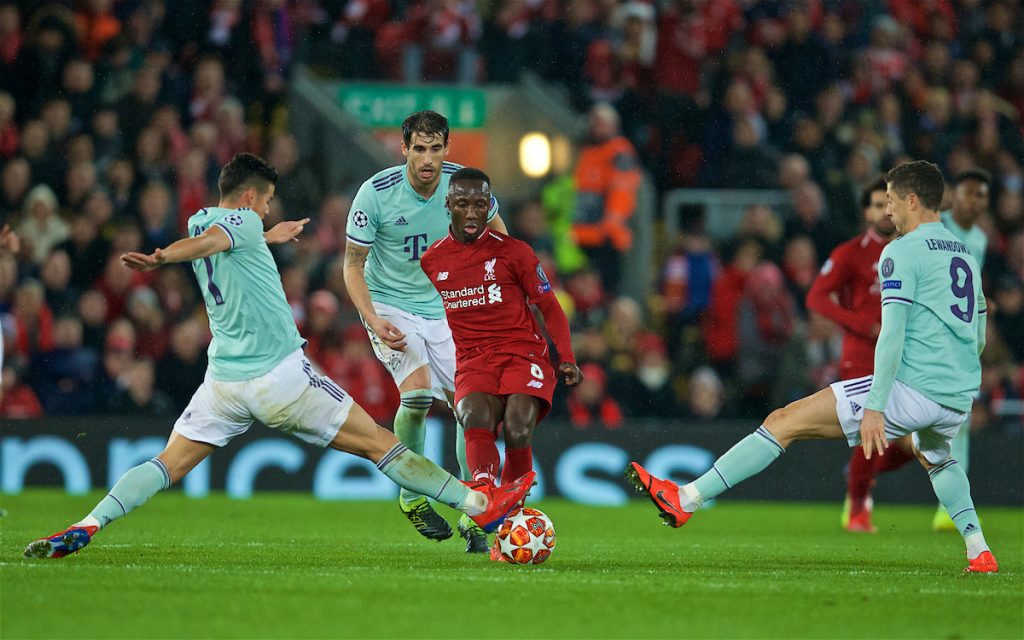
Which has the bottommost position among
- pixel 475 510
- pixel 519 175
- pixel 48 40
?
pixel 475 510

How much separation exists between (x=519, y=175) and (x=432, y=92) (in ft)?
4.58

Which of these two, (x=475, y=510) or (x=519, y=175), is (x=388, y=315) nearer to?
(x=475, y=510)

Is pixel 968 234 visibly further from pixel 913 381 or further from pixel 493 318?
pixel 493 318

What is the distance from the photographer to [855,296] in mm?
10547

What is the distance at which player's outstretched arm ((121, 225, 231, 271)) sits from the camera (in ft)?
22.9

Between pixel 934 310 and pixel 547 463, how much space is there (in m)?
6.56

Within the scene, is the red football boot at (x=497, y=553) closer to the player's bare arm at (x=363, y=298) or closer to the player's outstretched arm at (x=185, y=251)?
the player's bare arm at (x=363, y=298)

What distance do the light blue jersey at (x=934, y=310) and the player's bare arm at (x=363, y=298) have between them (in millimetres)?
2515

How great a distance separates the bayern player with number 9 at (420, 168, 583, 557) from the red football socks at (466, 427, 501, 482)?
0.17 ft

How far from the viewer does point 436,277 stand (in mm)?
8234

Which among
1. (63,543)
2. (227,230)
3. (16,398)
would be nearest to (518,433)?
(227,230)

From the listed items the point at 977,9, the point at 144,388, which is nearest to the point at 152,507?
the point at 144,388

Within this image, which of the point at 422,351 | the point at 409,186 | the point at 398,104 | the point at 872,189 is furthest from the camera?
the point at 398,104

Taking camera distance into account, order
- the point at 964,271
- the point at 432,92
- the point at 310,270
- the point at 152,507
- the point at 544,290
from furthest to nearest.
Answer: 1. the point at 432,92
2. the point at 310,270
3. the point at 152,507
4. the point at 544,290
5. the point at 964,271
